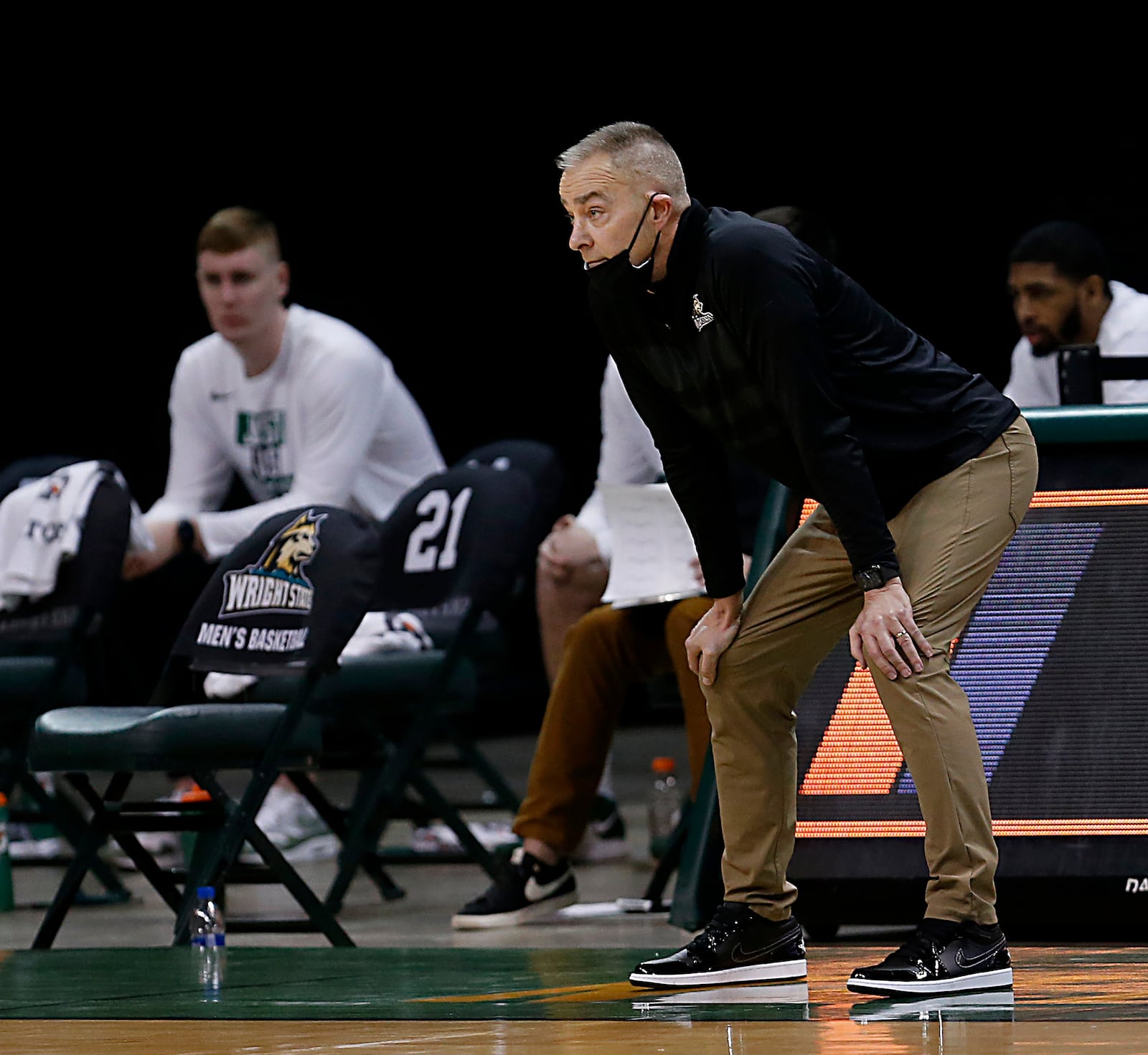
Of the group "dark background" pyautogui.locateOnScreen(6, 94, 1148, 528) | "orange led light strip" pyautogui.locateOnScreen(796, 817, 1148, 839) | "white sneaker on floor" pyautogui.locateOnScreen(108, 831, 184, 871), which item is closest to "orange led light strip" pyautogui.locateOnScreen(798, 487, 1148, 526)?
"orange led light strip" pyautogui.locateOnScreen(796, 817, 1148, 839)

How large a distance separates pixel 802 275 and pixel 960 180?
6.70 metres

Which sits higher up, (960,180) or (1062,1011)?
(960,180)

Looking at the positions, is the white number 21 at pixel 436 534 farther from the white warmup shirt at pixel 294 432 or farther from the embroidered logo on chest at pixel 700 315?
the embroidered logo on chest at pixel 700 315

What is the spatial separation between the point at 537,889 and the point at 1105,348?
2.33 metres

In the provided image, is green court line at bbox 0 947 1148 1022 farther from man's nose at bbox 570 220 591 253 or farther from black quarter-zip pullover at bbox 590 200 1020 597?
man's nose at bbox 570 220 591 253

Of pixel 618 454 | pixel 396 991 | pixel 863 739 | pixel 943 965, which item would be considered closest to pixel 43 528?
pixel 618 454

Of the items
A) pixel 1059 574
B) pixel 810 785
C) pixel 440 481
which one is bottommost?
pixel 810 785

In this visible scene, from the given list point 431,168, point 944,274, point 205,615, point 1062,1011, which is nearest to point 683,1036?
point 1062,1011

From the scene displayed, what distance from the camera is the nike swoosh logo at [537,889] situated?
204 inches

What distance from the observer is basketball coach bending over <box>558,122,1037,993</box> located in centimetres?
341

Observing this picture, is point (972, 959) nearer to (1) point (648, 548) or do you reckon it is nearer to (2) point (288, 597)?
(1) point (648, 548)

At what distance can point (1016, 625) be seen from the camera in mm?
4375

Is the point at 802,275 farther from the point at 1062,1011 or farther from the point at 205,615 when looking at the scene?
the point at 205,615

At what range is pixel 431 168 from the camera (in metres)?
11.1
